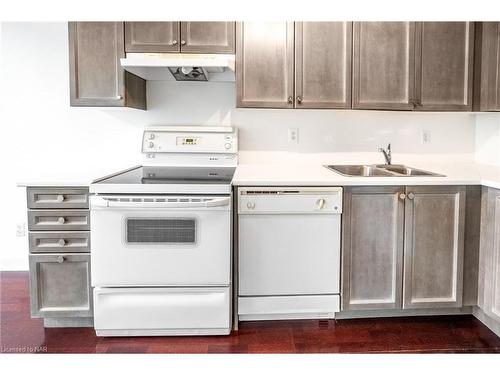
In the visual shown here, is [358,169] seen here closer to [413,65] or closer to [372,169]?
[372,169]

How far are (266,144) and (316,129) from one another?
362mm

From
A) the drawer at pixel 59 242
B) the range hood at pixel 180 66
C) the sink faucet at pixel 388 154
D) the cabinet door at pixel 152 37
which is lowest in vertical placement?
the drawer at pixel 59 242

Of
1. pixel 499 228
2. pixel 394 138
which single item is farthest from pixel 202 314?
pixel 394 138

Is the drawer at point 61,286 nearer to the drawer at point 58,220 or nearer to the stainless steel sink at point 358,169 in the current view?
the drawer at point 58,220

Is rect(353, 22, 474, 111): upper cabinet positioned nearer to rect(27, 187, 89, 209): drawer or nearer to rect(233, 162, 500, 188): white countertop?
rect(233, 162, 500, 188): white countertop

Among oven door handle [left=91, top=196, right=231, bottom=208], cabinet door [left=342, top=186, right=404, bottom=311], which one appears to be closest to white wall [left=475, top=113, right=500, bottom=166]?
cabinet door [left=342, top=186, right=404, bottom=311]

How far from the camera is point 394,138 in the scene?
2.87 m

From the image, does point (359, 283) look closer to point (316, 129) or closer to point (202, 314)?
point (202, 314)

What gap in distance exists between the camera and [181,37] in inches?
96.3

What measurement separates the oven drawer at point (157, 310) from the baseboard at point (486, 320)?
1.45 meters

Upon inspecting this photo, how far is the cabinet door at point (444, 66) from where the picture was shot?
8.25 feet

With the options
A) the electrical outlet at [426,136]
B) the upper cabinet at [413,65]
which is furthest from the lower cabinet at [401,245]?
the electrical outlet at [426,136]

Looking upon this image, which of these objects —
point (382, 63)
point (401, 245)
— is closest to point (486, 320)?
point (401, 245)

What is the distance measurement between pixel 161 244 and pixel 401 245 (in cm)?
129
